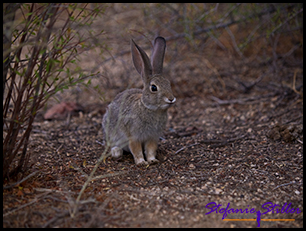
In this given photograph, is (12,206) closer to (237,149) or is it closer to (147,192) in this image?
(147,192)

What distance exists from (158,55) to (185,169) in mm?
1683

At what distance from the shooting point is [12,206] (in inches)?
128

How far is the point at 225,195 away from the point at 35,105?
7.74 feet

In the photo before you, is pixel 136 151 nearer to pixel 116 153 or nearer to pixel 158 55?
pixel 116 153

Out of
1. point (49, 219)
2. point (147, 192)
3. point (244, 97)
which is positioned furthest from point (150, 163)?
point (244, 97)

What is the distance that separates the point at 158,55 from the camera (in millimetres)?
4707

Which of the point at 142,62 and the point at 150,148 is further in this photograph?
the point at 150,148

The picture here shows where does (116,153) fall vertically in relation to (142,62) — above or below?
below

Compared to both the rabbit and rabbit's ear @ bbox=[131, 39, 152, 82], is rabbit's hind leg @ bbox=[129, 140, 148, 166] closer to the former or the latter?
the rabbit

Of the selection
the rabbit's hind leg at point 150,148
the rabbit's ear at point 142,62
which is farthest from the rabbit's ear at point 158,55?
the rabbit's hind leg at point 150,148

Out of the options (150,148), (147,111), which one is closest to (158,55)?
(147,111)

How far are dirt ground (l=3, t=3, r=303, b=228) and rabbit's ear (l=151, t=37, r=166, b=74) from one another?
0.86 m

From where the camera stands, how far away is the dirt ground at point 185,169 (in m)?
3.25

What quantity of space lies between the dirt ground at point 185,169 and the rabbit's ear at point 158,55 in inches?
33.8
